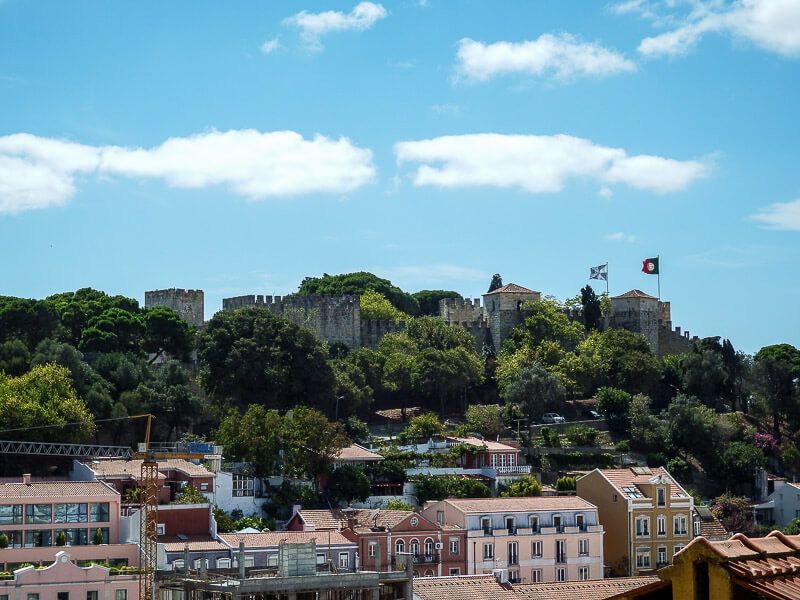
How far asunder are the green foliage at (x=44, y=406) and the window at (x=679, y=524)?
2567cm

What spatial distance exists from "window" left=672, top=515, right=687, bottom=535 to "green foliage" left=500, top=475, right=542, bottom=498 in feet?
21.6

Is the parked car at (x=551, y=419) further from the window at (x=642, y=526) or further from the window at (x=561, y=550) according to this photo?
the window at (x=561, y=550)

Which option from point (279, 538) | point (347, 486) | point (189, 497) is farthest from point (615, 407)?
point (279, 538)

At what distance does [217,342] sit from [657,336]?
35.5 m

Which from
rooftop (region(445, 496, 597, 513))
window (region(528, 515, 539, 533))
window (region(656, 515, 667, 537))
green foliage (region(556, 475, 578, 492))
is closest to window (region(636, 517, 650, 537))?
window (region(656, 515, 667, 537))

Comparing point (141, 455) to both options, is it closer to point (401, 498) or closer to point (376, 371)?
point (401, 498)

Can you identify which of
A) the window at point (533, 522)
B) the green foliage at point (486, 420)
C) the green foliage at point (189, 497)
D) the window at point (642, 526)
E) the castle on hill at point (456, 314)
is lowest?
the window at point (642, 526)

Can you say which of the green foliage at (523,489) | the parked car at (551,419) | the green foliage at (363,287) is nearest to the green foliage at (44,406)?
the green foliage at (523,489)

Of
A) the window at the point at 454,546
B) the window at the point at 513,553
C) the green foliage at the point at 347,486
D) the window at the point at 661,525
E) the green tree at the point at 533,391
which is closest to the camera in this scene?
the window at the point at 454,546

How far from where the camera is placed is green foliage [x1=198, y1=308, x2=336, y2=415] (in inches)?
2904

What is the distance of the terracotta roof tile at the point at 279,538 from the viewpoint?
5266 centimetres

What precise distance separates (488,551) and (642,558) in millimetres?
7978

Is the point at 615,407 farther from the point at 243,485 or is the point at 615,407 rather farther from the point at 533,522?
the point at 243,485

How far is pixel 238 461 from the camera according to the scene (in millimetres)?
65312
